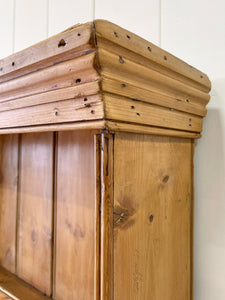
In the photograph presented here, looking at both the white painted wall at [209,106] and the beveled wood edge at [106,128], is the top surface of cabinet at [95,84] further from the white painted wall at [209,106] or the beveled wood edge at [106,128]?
the white painted wall at [209,106]

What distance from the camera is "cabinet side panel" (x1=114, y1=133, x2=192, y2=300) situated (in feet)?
1.26

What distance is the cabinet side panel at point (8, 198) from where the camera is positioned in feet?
2.06

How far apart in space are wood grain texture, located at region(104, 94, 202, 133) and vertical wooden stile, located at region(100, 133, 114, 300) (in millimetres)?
37

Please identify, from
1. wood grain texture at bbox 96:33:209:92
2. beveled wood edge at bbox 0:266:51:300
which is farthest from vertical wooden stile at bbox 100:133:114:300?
beveled wood edge at bbox 0:266:51:300

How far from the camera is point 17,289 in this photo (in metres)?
0.55

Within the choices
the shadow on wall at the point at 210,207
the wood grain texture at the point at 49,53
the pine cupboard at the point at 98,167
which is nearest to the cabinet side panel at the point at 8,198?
the pine cupboard at the point at 98,167

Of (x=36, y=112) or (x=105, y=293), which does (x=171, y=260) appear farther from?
(x=36, y=112)

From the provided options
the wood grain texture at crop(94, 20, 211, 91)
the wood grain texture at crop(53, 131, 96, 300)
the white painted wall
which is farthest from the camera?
the white painted wall

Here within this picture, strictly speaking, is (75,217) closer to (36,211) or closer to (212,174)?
(36,211)

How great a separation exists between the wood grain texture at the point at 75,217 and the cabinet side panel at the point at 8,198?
0.17m

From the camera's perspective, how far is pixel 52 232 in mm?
523

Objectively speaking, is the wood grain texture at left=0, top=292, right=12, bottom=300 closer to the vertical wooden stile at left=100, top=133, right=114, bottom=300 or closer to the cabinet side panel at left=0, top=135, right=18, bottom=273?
the cabinet side panel at left=0, top=135, right=18, bottom=273

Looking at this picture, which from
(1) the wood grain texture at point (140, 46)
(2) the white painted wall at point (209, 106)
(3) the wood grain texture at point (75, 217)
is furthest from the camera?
(2) the white painted wall at point (209, 106)

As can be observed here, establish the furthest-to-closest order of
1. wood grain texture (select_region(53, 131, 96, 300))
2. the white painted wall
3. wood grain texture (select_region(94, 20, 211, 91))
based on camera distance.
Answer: the white painted wall
wood grain texture (select_region(53, 131, 96, 300))
wood grain texture (select_region(94, 20, 211, 91))
